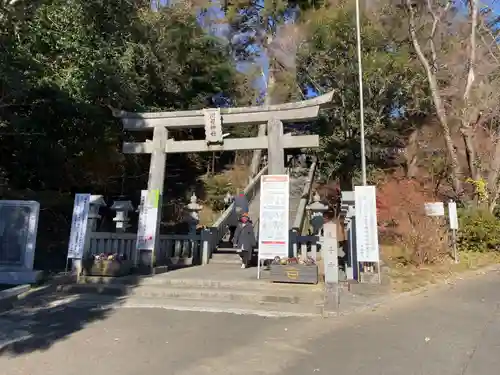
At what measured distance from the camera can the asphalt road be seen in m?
4.44

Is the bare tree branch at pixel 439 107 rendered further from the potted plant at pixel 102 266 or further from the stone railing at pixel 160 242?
the potted plant at pixel 102 266

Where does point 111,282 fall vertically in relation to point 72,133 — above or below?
below

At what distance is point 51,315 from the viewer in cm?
675

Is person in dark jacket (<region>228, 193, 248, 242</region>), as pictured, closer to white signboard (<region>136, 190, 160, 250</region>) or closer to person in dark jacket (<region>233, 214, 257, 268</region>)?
person in dark jacket (<region>233, 214, 257, 268</region>)

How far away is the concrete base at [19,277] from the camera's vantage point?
8.61m

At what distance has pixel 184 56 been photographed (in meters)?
18.5

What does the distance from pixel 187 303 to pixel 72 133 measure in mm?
7539

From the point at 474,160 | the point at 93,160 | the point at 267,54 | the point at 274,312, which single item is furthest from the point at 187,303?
the point at 267,54

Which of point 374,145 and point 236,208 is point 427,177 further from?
point 236,208

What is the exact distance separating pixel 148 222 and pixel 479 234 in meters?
9.69

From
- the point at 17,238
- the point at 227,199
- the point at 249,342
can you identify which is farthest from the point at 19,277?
the point at 227,199

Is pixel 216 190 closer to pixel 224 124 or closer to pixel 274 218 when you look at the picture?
pixel 224 124

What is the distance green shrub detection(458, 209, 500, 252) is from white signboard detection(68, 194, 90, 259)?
35.3 feet

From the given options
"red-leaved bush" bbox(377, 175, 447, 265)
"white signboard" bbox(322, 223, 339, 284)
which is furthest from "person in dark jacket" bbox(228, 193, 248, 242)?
"white signboard" bbox(322, 223, 339, 284)
